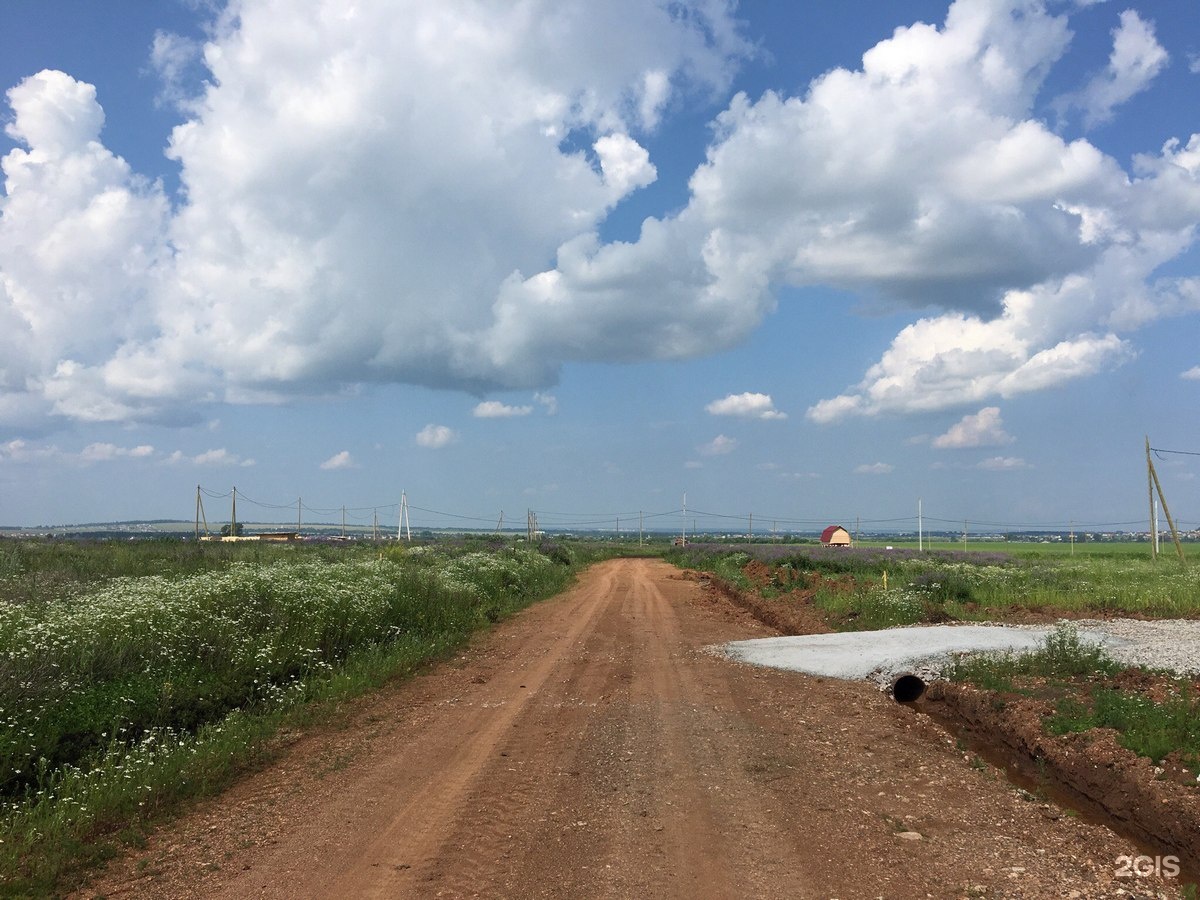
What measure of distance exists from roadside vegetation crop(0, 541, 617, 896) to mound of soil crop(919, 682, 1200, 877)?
25.9 feet

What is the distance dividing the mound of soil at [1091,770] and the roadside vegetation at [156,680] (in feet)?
25.9

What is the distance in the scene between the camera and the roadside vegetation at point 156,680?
6305 millimetres

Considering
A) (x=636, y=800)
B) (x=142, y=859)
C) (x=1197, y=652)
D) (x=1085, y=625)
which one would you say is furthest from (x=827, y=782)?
(x=1085, y=625)

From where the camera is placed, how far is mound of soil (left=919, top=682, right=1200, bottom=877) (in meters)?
Answer: 6.20

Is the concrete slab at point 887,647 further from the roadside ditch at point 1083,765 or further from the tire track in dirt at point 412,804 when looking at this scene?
the tire track in dirt at point 412,804

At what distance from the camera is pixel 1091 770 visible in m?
7.40

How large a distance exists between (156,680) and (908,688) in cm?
1004

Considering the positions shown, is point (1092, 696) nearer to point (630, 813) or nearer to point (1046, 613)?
point (630, 813)

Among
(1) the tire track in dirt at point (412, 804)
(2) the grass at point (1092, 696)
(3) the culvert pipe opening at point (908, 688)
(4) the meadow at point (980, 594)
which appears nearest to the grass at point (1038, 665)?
(2) the grass at point (1092, 696)

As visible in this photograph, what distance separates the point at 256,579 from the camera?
14.0 metres

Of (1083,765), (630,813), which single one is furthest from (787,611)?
(630,813)

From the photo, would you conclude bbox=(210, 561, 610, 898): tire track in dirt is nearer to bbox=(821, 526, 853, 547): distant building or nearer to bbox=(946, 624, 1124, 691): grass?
bbox=(946, 624, 1124, 691): grass

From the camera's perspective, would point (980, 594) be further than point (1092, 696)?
Yes

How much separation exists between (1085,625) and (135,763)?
17923mm
